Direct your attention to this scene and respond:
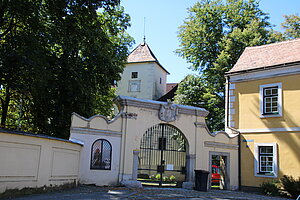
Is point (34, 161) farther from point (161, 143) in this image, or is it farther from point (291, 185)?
point (291, 185)

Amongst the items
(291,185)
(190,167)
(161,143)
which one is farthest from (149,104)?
(291,185)

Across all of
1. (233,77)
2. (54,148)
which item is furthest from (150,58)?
(54,148)

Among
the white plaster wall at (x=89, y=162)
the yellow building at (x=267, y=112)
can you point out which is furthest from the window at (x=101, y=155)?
the yellow building at (x=267, y=112)

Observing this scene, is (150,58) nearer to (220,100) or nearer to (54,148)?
(220,100)

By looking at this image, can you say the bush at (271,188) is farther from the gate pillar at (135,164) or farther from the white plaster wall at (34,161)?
the white plaster wall at (34,161)

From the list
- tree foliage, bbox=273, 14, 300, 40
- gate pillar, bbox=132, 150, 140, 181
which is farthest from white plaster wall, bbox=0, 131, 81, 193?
tree foliage, bbox=273, 14, 300, 40

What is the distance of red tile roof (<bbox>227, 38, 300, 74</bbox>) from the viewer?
17375 millimetres

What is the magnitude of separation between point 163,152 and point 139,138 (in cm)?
161

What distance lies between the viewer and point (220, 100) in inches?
1048

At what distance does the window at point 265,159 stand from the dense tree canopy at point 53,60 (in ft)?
30.5

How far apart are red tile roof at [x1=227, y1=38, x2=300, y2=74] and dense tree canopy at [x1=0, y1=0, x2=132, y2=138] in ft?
25.2

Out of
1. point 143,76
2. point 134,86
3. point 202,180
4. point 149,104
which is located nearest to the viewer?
point 202,180

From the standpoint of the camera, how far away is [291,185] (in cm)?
1525

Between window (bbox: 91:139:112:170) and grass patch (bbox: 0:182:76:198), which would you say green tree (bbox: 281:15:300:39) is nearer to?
window (bbox: 91:139:112:170)
